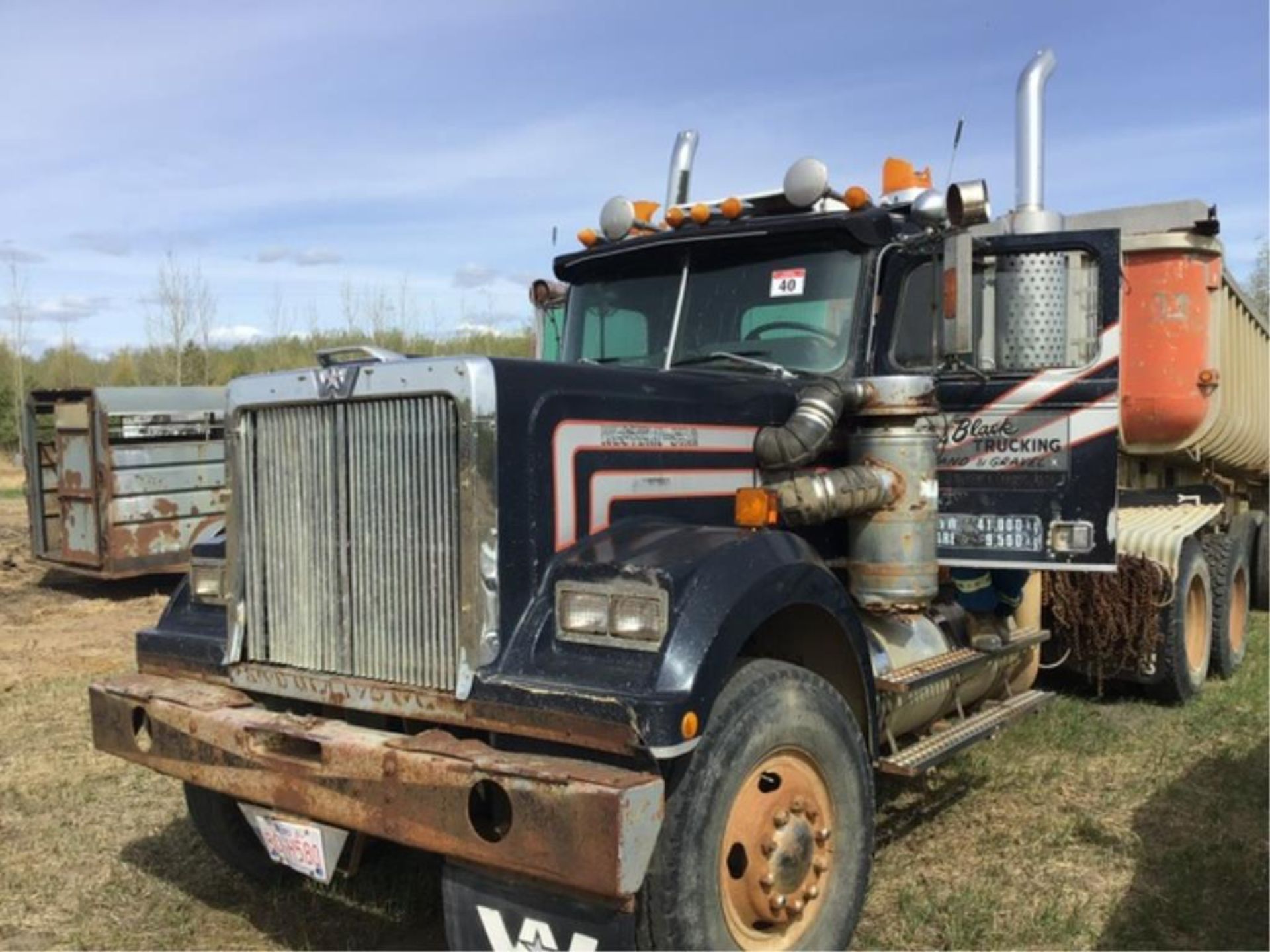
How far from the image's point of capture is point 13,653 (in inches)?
358

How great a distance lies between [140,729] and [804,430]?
2488 millimetres

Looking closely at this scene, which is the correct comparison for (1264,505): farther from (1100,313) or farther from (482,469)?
(482,469)

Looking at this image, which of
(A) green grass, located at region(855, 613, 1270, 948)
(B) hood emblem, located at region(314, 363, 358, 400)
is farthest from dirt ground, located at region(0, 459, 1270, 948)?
(B) hood emblem, located at region(314, 363, 358, 400)

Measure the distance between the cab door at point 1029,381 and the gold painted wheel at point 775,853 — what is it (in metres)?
1.66

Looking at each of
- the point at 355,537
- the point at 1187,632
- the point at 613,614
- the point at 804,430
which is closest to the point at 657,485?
the point at 804,430

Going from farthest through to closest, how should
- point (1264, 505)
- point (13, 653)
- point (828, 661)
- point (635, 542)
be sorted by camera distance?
point (1264, 505)
point (13, 653)
point (828, 661)
point (635, 542)

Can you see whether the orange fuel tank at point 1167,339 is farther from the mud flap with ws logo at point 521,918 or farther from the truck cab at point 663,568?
the mud flap with ws logo at point 521,918

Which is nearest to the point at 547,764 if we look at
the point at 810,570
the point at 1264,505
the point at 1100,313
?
the point at 810,570

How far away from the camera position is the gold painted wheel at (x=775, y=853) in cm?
320

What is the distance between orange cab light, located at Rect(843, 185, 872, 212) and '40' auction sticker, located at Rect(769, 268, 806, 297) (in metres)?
0.32

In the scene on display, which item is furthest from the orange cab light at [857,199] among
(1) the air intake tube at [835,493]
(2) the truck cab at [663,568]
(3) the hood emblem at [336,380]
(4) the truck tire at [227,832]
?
(4) the truck tire at [227,832]

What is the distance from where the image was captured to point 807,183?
4566 millimetres

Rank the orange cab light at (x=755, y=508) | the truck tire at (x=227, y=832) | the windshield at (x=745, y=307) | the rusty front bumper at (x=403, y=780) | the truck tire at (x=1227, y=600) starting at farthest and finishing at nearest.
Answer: the truck tire at (x=1227, y=600) < the windshield at (x=745, y=307) < the truck tire at (x=227, y=832) < the orange cab light at (x=755, y=508) < the rusty front bumper at (x=403, y=780)

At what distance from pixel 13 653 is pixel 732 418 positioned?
7607mm
